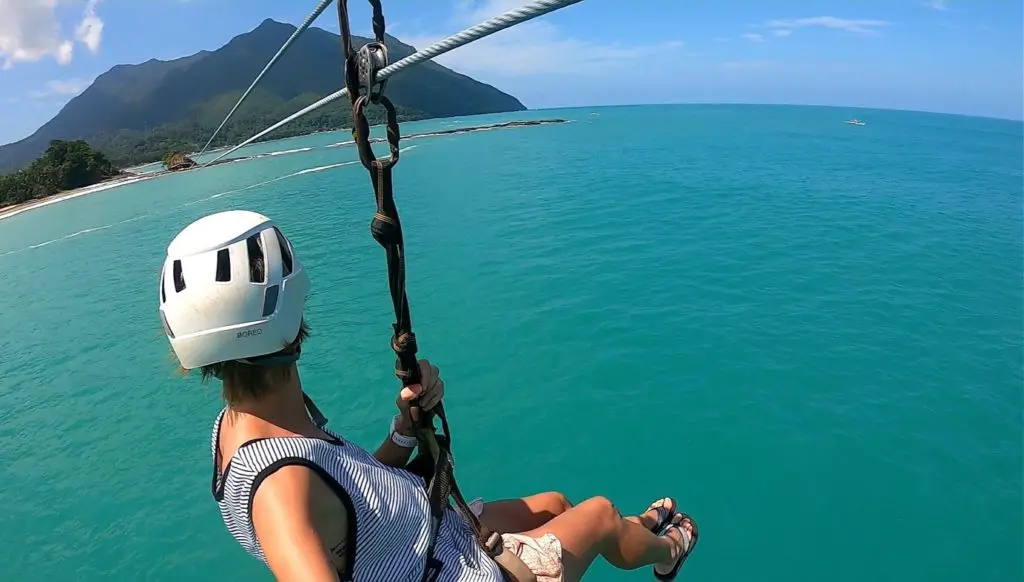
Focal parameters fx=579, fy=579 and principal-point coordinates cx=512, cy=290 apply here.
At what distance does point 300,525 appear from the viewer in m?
1.29

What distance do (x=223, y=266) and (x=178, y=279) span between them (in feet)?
0.41

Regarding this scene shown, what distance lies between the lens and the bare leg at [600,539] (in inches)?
90.8

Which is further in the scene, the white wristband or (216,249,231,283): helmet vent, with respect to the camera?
the white wristband

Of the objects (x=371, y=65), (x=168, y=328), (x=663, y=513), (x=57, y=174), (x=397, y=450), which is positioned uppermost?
(x=371, y=65)

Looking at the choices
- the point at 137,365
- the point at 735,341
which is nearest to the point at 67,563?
the point at 137,365

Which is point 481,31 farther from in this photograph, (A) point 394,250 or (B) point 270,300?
(B) point 270,300

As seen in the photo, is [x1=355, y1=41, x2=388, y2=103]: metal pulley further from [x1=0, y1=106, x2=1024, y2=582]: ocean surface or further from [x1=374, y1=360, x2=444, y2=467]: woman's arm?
[x1=0, y1=106, x2=1024, y2=582]: ocean surface

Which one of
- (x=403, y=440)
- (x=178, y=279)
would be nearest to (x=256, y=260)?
(x=178, y=279)

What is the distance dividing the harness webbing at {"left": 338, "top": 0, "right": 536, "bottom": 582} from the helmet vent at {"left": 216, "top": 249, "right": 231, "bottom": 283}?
387 mm

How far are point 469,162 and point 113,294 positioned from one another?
2373 cm

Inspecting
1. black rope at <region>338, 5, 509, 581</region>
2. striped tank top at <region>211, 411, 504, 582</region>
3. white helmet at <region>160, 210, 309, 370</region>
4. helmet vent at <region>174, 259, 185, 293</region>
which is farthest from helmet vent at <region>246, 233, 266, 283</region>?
striped tank top at <region>211, 411, 504, 582</region>

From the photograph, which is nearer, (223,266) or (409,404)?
(223,266)

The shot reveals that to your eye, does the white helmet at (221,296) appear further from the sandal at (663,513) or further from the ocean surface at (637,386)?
the ocean surface at (637,386)

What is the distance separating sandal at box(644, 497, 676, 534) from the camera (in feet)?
10.2
